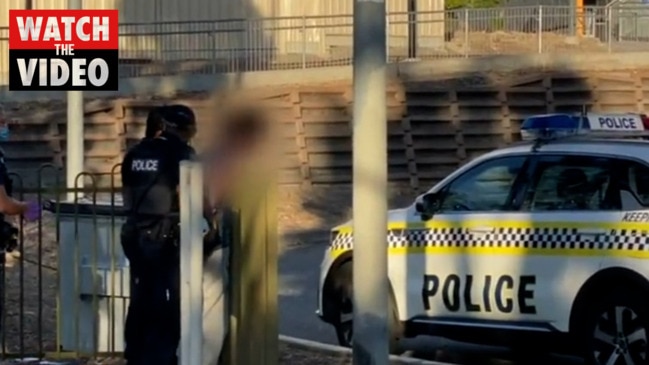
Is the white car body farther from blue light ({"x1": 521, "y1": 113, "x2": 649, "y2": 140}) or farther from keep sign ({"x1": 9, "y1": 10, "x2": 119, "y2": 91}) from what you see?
keep sign ({"x1": 9, "y1": 10, "x2": 119, "y2": 91})

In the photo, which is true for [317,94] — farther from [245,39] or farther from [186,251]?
[186,251]

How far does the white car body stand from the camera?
389 inches

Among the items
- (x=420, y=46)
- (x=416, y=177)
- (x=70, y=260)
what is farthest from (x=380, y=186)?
(x=420, y=46)

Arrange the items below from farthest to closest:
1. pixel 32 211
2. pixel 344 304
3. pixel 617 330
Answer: pixel 344 304 < pixel 617 330 < pixel 32 211

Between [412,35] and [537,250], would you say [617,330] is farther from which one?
[412,35]

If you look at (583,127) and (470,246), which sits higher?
(583,127)

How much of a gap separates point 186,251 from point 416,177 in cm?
1970

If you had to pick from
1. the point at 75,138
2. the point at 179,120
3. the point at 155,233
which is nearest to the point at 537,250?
the point at 179,120

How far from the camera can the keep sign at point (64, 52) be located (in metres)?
17.6

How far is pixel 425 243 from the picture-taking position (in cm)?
1096

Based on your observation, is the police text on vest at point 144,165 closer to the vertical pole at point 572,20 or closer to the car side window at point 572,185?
the car side window at point 572,185

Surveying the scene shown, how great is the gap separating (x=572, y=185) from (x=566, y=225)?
349 mm

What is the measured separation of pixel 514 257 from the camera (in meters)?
10.4

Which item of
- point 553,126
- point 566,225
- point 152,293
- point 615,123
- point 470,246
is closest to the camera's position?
point 152,293
